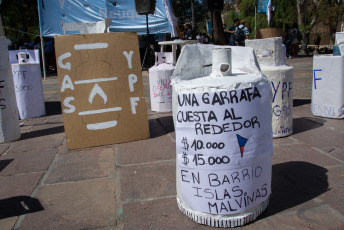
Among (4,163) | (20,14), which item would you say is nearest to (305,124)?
(4,163)

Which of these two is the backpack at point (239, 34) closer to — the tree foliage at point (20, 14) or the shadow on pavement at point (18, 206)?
the shadow on pavement at point (18, 206)

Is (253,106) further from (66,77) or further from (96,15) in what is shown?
(96,15)

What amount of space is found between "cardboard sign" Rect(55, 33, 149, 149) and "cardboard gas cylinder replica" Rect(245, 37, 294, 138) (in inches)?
68.1

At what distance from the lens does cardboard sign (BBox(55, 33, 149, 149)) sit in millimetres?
4109

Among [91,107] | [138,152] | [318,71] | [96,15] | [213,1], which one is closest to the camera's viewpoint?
[138,152]

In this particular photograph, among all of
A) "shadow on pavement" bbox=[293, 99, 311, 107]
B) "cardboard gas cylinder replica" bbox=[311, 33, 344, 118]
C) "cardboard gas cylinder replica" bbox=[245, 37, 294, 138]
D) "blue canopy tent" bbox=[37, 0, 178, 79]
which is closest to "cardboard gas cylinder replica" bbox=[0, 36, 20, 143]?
"cardboard gas cylinder replica" bbox=[245, 37, 294, 138]

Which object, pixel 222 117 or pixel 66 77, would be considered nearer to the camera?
pixel 222 117

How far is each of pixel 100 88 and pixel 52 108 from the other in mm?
3542

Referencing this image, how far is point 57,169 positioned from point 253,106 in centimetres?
239

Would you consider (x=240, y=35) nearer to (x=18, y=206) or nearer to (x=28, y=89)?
(x=28, y=89)

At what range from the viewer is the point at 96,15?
11.7 metres

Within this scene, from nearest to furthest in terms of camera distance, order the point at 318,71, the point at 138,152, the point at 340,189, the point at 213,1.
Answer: the point at 340,189, the point at 138,152, the point at 318,71, the point at 213,1

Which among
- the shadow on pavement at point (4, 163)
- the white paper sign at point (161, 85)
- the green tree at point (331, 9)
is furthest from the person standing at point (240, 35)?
the green tree at point (331, 9)

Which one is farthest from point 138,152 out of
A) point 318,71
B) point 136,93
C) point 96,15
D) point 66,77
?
point 96,15
